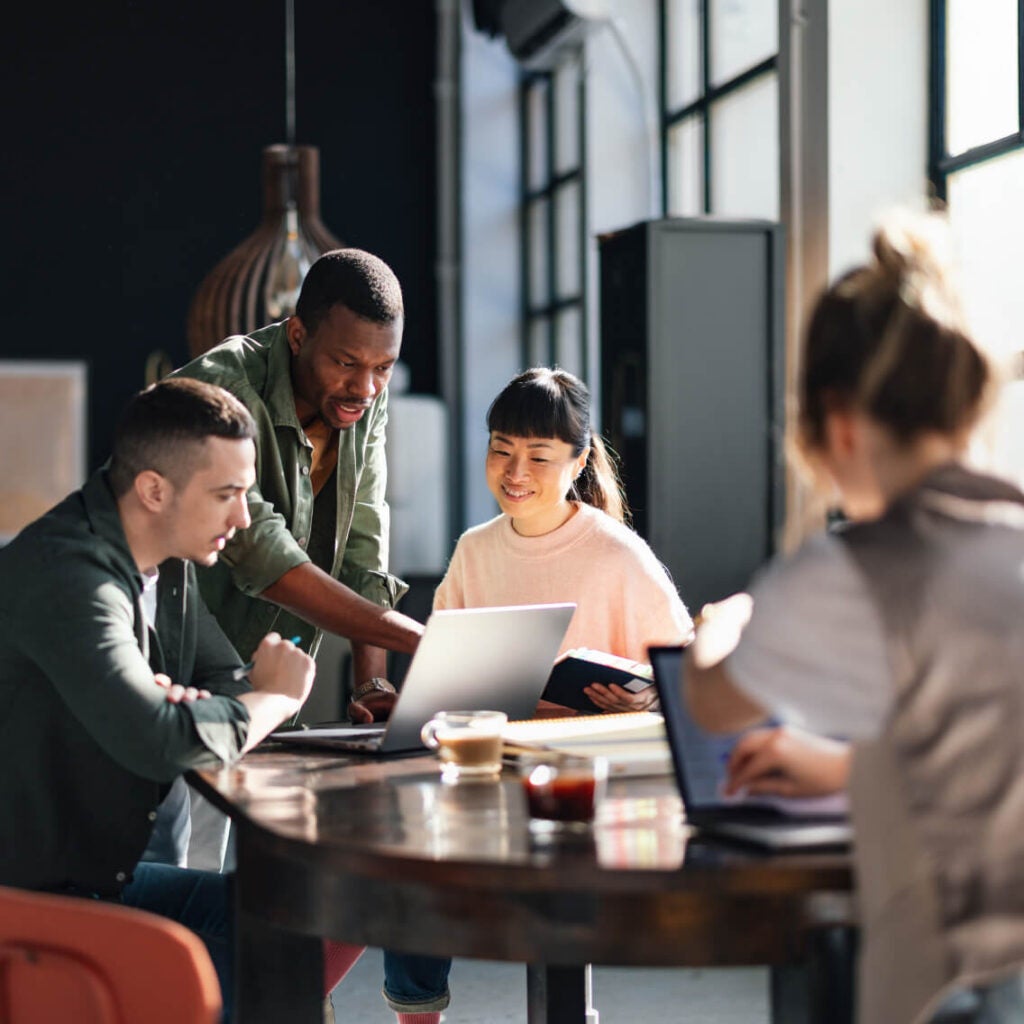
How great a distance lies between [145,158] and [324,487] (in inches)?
245

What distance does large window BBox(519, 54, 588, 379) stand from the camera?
7.69m

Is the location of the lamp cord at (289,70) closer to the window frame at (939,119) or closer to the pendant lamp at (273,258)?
the pendant lamp at (273,258)

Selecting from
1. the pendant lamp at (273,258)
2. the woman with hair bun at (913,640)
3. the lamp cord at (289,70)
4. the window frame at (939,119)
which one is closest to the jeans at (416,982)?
the woman with hair bun at (913,640)

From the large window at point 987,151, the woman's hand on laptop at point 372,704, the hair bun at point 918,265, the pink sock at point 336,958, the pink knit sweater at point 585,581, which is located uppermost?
the large window at point 987,151

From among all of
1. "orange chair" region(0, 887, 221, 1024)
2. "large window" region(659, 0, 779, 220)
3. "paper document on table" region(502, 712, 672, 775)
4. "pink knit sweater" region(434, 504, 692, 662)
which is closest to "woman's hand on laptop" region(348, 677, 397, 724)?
"paper document on table" region(502, 712, 672, 775)

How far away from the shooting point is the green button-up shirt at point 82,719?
184 cm

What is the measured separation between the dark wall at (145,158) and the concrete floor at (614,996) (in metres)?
5.52

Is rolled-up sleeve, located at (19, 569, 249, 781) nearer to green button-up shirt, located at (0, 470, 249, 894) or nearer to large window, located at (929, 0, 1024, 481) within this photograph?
green button-up shirt, located at (0, 470, 249, 894)

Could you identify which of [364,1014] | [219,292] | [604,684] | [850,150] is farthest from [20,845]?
[219,292]

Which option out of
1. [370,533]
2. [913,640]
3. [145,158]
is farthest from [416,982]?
[145,158]

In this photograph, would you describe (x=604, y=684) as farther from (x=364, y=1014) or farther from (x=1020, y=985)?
(x=364, y=1014)

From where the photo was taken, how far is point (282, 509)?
274 centimetres

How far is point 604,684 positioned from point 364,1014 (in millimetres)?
1420

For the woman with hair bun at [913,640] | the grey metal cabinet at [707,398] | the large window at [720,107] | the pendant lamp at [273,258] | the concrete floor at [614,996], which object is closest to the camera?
the woman with hair bun at [913,640]
